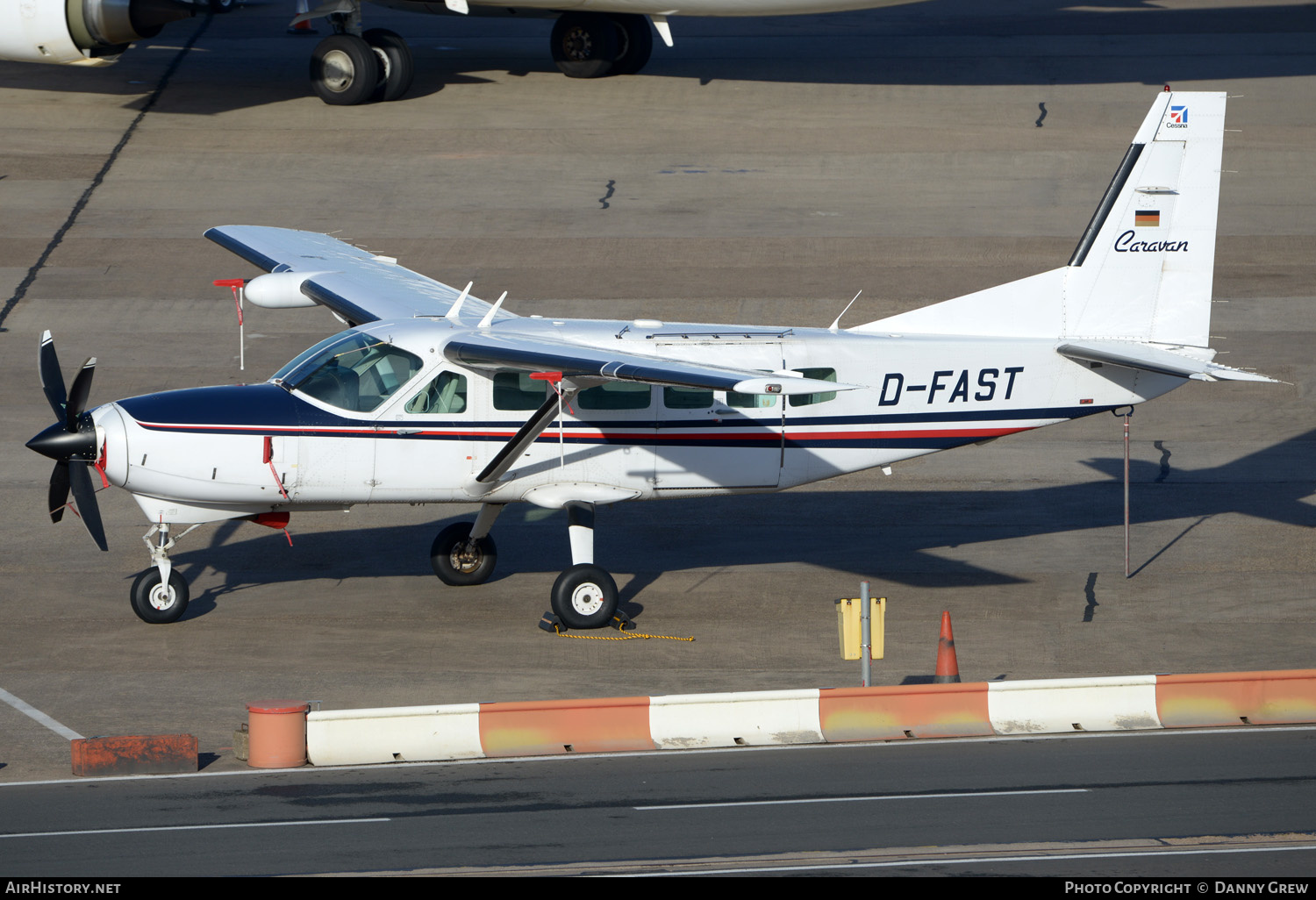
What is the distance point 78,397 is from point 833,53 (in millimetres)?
27702

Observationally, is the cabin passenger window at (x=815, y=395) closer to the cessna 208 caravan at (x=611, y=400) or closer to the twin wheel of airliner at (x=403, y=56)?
the cessna 208 caravan at (x=611, y=400)

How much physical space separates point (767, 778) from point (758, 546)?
6.41 metres

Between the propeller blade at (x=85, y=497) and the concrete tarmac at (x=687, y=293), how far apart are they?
44.9 inches

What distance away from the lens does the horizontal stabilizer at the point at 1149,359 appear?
15.8m

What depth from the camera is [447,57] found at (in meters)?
38.3

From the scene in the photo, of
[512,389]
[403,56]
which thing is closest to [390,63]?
[403,56]

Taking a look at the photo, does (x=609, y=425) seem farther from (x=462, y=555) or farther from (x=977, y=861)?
(x=977, y=861)

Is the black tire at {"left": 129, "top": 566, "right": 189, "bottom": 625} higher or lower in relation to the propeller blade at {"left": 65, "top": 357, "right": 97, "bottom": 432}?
lower

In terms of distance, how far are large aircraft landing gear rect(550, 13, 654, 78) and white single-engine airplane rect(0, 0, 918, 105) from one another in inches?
0.8

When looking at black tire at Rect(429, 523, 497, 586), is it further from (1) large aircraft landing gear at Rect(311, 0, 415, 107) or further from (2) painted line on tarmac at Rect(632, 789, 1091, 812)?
(1) large aircraft landing gear at Rect(311, 0, 415, 107)

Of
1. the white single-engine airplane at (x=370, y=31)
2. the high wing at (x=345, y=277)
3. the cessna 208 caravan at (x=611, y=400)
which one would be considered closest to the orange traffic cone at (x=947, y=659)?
the cessna 208 caravan at (x=611, y=400)

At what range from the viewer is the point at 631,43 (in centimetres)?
3619

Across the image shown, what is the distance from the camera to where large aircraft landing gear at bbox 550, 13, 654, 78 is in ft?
117

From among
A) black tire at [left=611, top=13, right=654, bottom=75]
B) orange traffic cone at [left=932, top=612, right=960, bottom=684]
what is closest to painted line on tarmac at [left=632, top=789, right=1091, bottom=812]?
orange traffic cone at [left=932, top=612, right=960, bottom=684]
